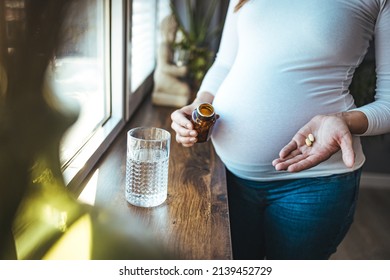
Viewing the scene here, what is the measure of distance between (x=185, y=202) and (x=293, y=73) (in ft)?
1.16

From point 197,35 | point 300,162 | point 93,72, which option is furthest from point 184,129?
point 197,35

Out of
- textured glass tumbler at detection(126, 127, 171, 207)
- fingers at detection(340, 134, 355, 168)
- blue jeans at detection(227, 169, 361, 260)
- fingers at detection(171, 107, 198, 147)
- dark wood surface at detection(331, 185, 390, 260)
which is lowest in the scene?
dark wood surface at detection(331, 185, 390, 260)

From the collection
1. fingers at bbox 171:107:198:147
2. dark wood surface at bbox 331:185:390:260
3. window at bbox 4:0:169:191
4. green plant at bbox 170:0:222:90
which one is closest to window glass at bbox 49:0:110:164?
window at bbox 4:0:169:191

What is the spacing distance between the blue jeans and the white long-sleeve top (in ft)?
0.10

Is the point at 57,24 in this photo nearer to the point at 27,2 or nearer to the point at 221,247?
the point at 27,2

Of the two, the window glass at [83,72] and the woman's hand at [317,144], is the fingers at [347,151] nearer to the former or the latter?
the woman's hand at [317,144]

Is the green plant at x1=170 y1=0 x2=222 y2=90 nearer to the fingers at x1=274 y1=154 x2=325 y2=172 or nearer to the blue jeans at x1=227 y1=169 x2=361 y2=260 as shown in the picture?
the blue jeans at x1=227 y1=169 x2=361 y2=260

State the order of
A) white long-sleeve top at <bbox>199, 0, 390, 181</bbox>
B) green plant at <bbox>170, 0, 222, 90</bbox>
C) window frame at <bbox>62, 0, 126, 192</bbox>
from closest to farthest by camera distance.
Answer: white long-sleeve top at <bbox>199, 0, 390, 181</bbox>
window frame at <bbox>62, 0, 126, 192</bbox>
green plant at <bbox>170, 0, 222, 90</bbox>

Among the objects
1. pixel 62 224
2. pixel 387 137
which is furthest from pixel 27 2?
pixel 387 137

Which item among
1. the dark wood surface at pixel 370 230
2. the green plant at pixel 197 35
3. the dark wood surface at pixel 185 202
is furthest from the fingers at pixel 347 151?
the dark wood surface at pixel 370 230

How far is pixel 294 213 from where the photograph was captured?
3.44ft

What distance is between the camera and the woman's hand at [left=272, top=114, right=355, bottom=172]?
2.84 feet

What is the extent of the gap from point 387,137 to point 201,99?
1.97m

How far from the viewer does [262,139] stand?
1.02 m
